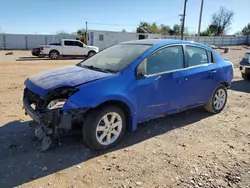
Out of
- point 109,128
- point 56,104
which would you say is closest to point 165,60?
point 109,128

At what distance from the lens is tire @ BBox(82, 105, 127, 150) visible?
352cm

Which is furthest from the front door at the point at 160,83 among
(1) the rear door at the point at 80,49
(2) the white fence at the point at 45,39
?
(2) the white fence at the point at 45,39

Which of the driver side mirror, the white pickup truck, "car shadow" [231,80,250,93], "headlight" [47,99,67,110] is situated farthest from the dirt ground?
Answer: the white pickup truck

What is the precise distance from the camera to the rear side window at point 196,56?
4.84 m

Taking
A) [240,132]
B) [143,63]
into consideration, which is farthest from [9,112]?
[240,132]

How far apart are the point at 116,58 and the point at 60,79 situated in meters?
1.12

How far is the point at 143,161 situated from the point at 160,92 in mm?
1281

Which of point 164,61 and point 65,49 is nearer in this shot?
point 164,61

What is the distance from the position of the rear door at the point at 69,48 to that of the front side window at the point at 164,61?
17.3 metres

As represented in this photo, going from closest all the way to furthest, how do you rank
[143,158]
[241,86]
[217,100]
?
[143,158] → [217,100] → [241,86]

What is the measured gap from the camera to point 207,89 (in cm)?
518

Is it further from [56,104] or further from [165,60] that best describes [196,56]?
[56,104]

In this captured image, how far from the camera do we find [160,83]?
13.8 feet

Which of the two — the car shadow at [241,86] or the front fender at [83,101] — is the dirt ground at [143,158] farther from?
the car shadow at [241,86]
